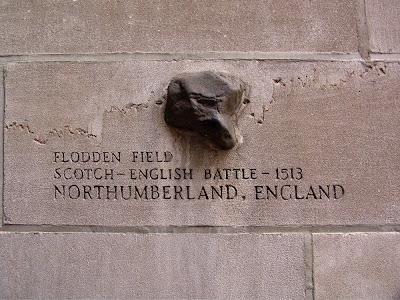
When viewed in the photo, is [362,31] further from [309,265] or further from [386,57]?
[309,265]

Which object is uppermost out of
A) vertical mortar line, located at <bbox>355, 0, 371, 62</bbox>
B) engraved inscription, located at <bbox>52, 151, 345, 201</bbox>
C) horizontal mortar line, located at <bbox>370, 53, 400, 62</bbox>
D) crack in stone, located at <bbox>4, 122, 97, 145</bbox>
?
vertical mortar line, located at <bbox>355, 0, 371, 62</bbox>

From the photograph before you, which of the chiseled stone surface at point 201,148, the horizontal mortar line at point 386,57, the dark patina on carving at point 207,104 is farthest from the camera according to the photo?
the horizontal mortar line at point 386,57

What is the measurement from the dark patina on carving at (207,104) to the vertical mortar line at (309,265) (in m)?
0.69

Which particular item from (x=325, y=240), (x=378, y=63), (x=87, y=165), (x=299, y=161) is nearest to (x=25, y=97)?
(x=87, y=165)

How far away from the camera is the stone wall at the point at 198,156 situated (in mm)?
2477

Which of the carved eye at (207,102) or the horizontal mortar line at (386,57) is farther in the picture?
the horizontal mortar line at (386,57)

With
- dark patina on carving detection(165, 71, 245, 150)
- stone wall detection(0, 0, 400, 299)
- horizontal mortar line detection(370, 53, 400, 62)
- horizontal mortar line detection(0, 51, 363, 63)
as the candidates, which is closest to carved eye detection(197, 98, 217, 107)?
dark patina on carving detection(165, 71, 245, 150)

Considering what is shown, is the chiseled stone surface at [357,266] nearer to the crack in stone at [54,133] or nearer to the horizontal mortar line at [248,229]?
the horizontal mortar line at [248,229]

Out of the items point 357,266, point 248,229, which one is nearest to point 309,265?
point 357,266

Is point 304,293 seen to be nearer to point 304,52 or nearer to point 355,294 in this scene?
point 355,294

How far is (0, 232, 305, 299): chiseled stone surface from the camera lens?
246 centimetres

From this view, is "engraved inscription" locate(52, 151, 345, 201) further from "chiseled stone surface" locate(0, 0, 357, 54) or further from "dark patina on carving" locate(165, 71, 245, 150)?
"chiseled stone surface" locate(0, 0, 357, 54)

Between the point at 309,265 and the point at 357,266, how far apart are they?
0.27 m

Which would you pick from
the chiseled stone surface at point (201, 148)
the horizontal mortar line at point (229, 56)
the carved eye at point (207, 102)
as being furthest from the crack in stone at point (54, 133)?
the carved eye at point (207, 102)
